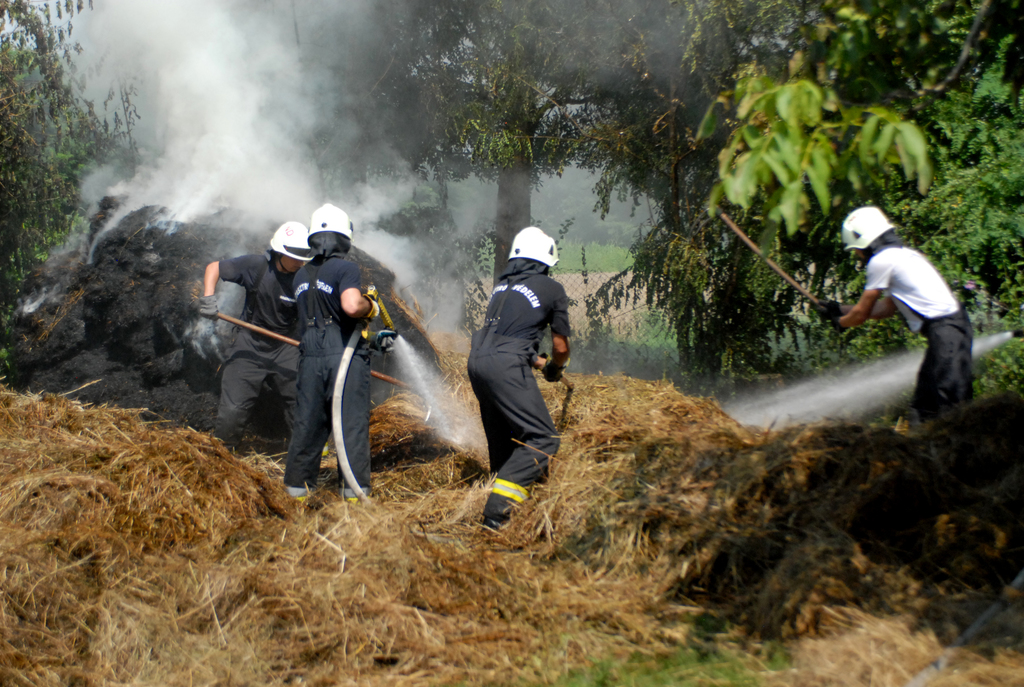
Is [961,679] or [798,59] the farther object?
[798,59]

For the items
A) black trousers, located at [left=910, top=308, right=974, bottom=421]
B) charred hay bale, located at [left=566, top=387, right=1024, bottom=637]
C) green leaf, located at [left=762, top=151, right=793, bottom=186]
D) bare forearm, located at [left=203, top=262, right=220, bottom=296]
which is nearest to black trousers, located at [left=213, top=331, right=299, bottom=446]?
bare forearm, located at [left=203, top=262, right=220, bottom=296]

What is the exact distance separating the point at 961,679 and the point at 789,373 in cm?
489

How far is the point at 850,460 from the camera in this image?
12.0 feet

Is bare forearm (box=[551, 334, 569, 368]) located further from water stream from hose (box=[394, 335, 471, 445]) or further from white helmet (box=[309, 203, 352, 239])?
white helmet (box=[309, 203, 352, 239])

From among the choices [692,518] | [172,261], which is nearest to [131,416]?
[172,261]

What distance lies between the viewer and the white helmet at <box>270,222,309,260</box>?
5699 millimetres

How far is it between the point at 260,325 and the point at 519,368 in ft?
7.76

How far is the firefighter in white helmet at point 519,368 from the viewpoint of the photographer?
14.5 ft

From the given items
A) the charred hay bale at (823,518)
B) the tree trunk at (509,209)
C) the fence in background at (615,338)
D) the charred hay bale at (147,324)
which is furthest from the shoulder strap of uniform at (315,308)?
the tree trunk at (509,209)

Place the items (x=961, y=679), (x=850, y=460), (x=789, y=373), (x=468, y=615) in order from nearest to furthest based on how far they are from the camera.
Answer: (x=961, y=679)
(x=468, y=615)
(x=850, y=460)
(x=789, y=373)

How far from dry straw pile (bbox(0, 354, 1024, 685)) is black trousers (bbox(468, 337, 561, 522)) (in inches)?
4.8

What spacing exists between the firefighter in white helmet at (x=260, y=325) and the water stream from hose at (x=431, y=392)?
90 cm

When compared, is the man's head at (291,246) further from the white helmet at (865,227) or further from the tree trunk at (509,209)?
the white helmet at (865,227)

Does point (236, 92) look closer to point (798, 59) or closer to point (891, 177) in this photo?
point (891, 177)
